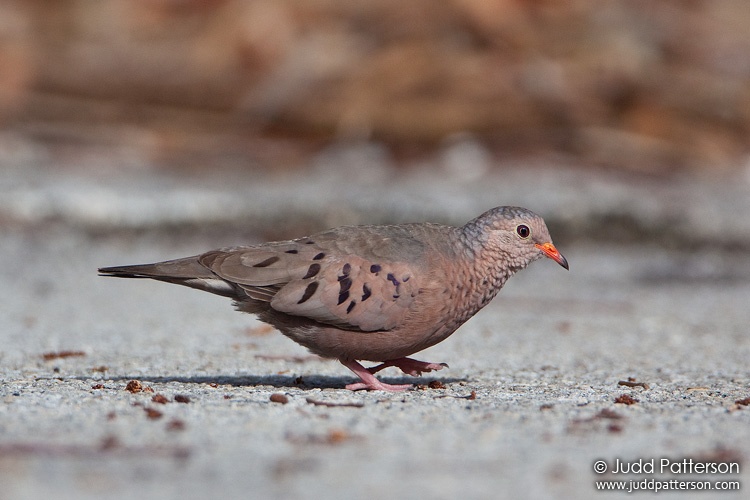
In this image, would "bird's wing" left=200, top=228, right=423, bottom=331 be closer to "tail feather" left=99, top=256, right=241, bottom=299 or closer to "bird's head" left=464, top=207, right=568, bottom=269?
"tail feather" left=99, top=256, right=241, bottom=299

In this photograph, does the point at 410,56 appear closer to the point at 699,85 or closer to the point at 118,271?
the point at 699,85

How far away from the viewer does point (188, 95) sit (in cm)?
1728

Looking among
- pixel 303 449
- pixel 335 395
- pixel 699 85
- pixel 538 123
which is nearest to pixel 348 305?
pixel 335 395

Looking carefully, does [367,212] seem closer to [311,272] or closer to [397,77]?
[397,77]

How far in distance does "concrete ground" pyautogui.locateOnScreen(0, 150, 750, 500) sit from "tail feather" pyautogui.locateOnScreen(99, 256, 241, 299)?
1.74 feet

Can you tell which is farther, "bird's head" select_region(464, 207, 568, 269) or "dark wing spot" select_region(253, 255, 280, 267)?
"bird's head" select_region(464, 207, 568, 269)

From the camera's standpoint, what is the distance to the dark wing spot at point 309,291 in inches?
224

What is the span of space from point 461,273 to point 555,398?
940 mm

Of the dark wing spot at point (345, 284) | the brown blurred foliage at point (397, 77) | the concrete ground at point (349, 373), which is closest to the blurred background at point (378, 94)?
the brown blurred foliage at point (397, 77)

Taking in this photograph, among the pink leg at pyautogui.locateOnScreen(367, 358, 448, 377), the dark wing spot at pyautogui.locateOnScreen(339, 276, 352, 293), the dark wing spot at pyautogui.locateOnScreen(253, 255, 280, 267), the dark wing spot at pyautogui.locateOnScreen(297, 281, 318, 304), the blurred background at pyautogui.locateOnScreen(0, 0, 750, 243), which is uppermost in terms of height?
the blurred background at pyautogui.locateOnScreen(0, 0, 750, 243)

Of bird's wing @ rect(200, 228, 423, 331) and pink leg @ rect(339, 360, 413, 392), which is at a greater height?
bird's wing @ rect(200, 228, 423, 331)

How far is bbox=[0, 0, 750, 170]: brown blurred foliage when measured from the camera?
16.5 meters

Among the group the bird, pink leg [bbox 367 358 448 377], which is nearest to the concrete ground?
pink leg [bbox 367 358 448 377]

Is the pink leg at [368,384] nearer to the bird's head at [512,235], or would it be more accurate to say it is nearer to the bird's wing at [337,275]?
the bird's wing at [337,275]
